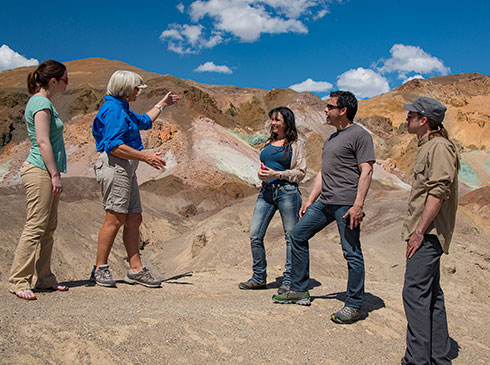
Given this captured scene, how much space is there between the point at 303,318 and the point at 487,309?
7.49 ft

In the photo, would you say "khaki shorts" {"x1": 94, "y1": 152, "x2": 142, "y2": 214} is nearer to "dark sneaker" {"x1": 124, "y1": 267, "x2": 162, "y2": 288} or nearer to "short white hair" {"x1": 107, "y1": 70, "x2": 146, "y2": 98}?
"short white hair" {"x1": 107, "y1": 70, "x2": 146, "y2": 98}

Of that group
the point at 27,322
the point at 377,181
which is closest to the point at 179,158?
the point at 377,181

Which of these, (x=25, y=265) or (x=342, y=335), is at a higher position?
(x=25, y=265)

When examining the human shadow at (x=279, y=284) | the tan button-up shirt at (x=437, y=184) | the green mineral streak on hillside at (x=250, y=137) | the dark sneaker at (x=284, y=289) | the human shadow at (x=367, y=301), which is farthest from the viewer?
the green mineral streak on hillside at (x=250, y=137)

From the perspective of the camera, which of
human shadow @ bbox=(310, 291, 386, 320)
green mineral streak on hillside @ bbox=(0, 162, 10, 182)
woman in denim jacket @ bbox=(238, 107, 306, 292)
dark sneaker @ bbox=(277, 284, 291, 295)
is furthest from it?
green mineral streak on hillside @ bbox=(0, 162, 10, 182)

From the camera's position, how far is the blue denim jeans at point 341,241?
3.56 metres

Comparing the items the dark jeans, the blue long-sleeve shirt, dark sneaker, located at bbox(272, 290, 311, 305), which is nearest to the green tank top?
the blue long-sleeve shirt

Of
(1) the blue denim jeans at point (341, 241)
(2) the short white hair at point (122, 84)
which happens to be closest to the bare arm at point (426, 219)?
(1) the blue denim jeans at point (341, 241)

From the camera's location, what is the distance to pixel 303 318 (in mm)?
3602

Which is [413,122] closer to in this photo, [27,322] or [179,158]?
[27,322]

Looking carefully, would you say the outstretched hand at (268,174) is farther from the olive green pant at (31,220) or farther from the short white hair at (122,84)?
the olive green pant at (31,220)

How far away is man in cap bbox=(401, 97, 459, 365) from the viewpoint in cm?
280

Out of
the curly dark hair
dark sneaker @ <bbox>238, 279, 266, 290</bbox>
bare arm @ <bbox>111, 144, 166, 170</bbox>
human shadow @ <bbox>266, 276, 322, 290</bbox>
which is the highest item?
the curly dark hair

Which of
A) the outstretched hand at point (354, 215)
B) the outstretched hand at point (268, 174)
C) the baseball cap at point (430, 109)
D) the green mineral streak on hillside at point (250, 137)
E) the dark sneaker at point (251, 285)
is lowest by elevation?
the dark sneaker at point (251, 285)
